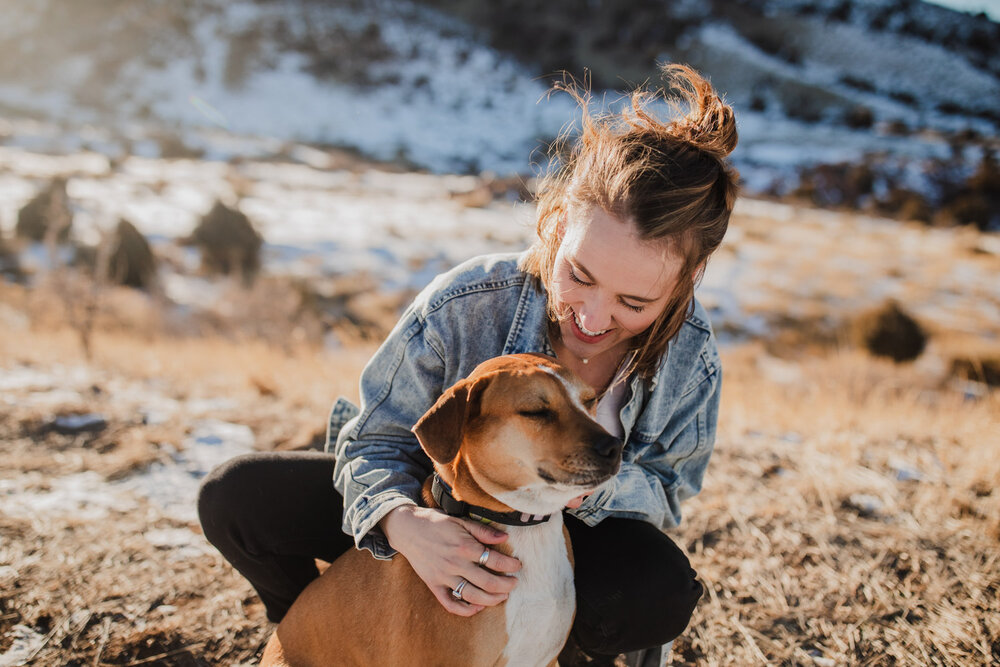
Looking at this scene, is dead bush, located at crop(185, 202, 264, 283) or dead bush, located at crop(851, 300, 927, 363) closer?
dead bush, located at crop(851, 300, 927, 363)

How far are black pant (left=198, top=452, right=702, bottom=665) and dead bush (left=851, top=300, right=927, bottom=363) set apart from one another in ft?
30.5

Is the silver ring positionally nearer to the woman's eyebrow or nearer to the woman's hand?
the woman's hand

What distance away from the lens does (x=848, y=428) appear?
15.5 feet

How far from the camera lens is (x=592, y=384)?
2.47 metres

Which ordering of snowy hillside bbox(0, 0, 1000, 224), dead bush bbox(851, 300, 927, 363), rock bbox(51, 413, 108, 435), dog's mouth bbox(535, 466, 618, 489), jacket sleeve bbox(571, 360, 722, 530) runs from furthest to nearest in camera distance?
snowy hillside bbox(0, 0, 1000, 224) → dead bush bbox(851, 300, 927, 363) → rock bbox(51, 413, 108, 435) → jacket sleeve bbox(571, 360, 722, 530) → dog's mouth bbox(535, 466, 618, 489)

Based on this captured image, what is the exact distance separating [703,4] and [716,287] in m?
49.5

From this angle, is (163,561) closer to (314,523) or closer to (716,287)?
(314,523)

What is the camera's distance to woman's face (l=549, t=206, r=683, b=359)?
1894 millimetres

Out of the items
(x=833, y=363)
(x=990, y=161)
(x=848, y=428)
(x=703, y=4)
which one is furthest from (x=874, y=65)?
(x=848, y=428)

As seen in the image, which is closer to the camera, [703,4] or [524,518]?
[524,518]

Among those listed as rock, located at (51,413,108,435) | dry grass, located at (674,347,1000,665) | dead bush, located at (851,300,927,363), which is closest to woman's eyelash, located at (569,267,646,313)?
dry grass, located at (674,347,1000,665)

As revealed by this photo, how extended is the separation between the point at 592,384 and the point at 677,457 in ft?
1.60

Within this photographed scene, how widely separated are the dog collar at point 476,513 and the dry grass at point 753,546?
1.26 metres

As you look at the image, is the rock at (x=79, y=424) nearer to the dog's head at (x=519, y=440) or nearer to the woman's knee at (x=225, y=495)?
the woman's knee at (x=225, y=495)
